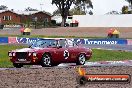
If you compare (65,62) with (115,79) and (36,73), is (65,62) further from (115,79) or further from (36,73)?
(115,79)

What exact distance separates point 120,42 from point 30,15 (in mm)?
79006

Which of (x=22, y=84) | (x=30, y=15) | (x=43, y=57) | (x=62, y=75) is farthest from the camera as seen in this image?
(x=30, y=15)

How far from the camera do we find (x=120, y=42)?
3788cm

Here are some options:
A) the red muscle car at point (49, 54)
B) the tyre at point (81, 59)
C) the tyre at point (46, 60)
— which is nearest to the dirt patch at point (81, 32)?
the tyre at point (81, 59)

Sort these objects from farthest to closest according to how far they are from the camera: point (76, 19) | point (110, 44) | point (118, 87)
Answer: point (76, 19), point (110, 44), point (118, 87)

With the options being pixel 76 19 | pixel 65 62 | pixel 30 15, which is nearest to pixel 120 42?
pixel 65 62

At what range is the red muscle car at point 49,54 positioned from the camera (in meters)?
18.4

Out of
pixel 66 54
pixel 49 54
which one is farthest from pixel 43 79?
pixel 66 54

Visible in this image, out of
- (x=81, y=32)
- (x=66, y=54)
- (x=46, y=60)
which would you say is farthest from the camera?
(x=81, y=32)

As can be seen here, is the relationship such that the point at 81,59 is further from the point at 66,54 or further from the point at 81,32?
the point at 81,32

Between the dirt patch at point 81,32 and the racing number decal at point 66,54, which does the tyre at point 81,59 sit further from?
the dirt patch at point 81,32

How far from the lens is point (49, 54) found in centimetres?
1898

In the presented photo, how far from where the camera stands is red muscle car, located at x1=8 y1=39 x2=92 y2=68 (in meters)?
18.4

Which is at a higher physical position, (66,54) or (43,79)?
(66,54)
